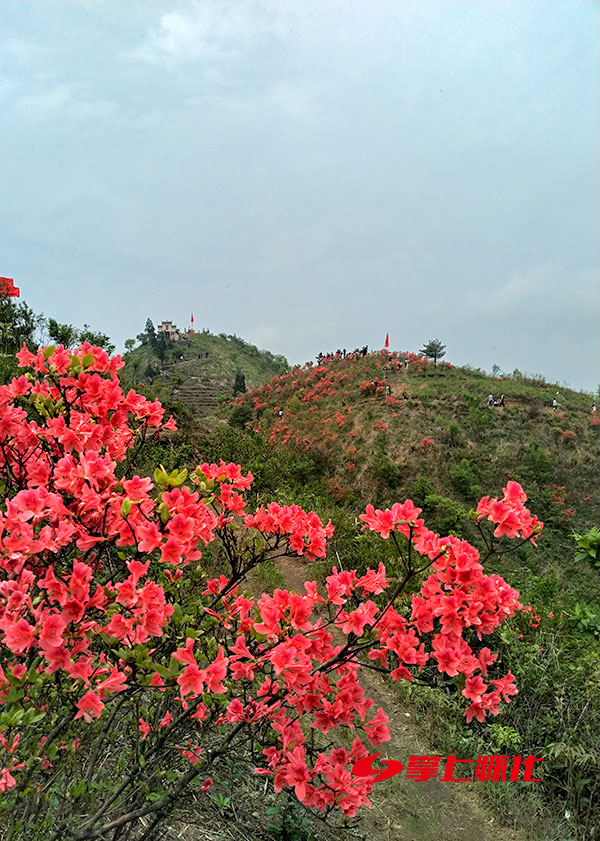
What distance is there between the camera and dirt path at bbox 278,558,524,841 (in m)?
2.62

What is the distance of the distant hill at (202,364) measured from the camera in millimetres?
31750

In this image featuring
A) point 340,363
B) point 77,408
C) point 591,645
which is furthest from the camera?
point 340,363

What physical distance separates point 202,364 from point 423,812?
36928 mm

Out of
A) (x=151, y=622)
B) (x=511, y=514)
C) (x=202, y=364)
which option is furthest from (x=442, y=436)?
(x=202, y=364)

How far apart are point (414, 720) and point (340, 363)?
17621 mm

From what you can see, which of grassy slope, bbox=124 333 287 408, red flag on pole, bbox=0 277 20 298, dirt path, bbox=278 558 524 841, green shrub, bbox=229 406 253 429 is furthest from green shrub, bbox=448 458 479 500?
grassy slope, bbox=124 333 287 408

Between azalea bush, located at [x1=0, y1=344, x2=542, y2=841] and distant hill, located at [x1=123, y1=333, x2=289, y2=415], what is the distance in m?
25.8

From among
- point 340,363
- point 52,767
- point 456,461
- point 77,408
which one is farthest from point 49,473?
point 340,363

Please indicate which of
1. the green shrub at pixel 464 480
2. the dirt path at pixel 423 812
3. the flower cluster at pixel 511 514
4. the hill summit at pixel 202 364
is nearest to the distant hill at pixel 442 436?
the green shrub at pixel 464 480

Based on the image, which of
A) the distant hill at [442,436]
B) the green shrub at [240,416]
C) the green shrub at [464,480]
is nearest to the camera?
the green shrub at [464,480]

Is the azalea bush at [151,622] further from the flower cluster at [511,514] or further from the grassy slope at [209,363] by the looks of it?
the grassy slope at [209,363]

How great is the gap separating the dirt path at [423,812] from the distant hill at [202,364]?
81.5 ft

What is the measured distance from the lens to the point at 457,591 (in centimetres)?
130

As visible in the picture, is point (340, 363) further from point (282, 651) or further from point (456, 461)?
point (282, 651)
